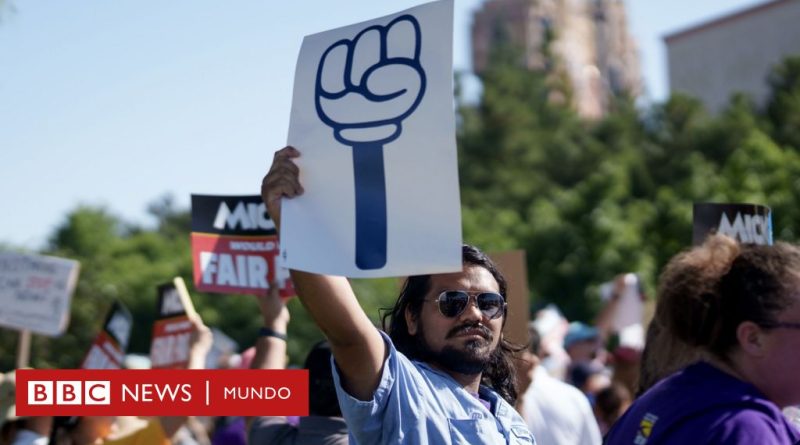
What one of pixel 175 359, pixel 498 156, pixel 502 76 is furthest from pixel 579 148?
pixel 175 359

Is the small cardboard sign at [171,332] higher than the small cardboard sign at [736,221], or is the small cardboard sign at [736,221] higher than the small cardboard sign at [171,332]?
the small cardboard sign at [736,221]

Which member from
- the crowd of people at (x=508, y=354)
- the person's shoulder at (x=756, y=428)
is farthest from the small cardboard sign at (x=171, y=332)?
the person's shoulder at (x=756, y=428)

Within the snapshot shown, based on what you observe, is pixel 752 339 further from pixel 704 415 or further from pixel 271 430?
pixel 271 430

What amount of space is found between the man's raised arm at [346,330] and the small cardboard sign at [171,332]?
3629 mm

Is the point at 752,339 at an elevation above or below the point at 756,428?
above

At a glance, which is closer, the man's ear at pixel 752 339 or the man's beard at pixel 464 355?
the man's ear at pixel 752 339

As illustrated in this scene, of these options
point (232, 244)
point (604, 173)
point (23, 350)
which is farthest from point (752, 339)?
point (604, 173)

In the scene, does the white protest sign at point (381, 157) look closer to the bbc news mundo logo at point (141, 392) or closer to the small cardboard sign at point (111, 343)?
the bbc news mundo logo at point (141, 392)

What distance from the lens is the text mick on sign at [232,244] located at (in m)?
5.56

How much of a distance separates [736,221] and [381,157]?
288 centimetres

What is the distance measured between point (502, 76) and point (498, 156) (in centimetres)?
663

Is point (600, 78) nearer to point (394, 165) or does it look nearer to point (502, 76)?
point (502, 76)

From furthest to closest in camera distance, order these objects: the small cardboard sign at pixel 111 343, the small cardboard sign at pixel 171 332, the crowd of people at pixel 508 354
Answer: the small cardboard sign at pixel 111 343, the small cardboard sign at pixel 171 332, the crowd of people at pixel 508 354

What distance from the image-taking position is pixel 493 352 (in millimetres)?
3430
